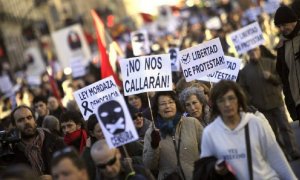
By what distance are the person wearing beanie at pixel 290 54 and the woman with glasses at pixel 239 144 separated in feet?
10.3

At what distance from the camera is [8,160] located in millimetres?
8680

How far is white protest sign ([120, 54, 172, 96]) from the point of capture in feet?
Answer: 29.0

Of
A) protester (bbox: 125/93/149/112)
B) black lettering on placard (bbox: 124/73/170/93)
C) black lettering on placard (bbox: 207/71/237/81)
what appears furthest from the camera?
protester (bbox: 125/93/149/112)

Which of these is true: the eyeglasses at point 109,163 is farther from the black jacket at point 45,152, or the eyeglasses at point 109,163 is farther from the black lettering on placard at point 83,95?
the black lettering on placard at point 83,95

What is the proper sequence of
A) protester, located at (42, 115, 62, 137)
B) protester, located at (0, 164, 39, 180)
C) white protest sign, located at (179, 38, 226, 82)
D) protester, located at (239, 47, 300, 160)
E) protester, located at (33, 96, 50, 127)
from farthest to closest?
1. protester, located at (33, 96, 50, 127)
2. protester, located at (239, 47, 300, 160)
3. protester, located at (42, 115, 62, 137)
4. white protest sign, located at (179, 38, 226, 82)
5. protester, located at (0, 164, 39, 180)

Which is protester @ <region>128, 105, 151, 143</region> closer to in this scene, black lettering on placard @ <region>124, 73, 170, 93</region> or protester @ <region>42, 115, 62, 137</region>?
black lettering on placard @ <region>124, 73, 170, 93</region>

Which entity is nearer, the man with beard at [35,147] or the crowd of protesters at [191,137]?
the crowd of protesters at [191,137]

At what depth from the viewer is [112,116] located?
6.71 metres

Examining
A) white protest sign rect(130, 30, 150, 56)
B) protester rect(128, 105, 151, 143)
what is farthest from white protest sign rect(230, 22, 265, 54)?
protester rect(128, 105, 151, 143)

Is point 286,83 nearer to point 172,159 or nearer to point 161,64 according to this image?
point 161,64

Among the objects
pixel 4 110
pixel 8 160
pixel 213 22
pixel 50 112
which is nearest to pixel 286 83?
pixel 8 160

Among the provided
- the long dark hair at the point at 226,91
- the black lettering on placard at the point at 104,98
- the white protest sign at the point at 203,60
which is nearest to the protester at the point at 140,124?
the black lettering on placard at the point at 104,98

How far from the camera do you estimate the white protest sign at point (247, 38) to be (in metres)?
13.1

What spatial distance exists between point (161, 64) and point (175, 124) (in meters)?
1.56
